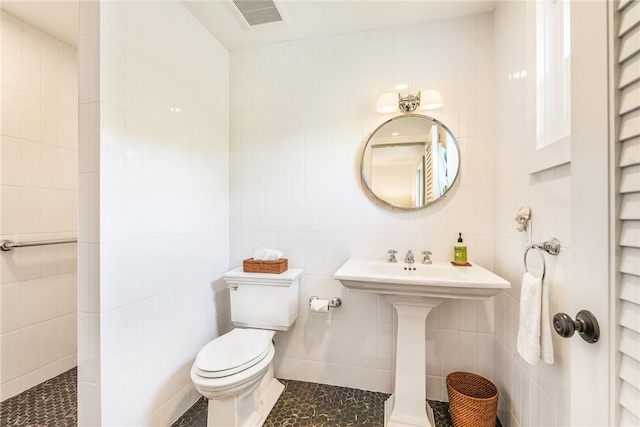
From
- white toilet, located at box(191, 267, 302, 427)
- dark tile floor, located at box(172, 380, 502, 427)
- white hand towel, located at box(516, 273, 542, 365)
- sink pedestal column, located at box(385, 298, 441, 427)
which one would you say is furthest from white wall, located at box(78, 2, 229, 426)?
white hand towel, located at box(516, 273, 542, 365)

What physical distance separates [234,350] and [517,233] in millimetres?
1587

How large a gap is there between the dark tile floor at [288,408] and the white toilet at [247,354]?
13 centimetres

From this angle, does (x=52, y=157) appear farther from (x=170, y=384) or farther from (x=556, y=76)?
(x=556, y=76)

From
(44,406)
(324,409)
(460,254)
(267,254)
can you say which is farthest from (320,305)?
(44,406)

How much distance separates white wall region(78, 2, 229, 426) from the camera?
1191mm

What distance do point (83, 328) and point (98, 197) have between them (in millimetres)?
572

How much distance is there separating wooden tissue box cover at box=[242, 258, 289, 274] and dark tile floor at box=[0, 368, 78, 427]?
1.19 meters

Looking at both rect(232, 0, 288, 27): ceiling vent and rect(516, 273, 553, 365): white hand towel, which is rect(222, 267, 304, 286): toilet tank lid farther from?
rect(232, 0, 288, 27): ceiling vent

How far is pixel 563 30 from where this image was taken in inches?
42.1

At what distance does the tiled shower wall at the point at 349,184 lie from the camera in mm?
1718

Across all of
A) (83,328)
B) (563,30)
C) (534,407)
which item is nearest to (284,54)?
(563,30)

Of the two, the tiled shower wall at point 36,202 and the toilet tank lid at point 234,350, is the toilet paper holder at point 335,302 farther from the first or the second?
the tiled shower wall at point 36,202

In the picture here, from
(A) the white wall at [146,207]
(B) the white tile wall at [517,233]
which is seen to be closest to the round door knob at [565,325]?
(B) the white tile wall at [517,233]

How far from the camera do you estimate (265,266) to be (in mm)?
1821
